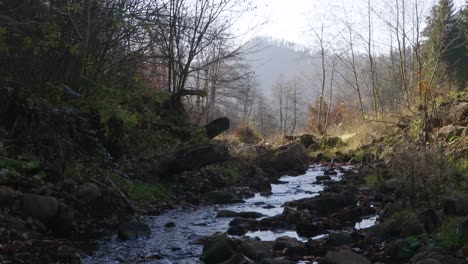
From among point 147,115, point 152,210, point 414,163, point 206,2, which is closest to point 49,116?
point 152,210

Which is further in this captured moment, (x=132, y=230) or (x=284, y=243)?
(x=132, y=230)

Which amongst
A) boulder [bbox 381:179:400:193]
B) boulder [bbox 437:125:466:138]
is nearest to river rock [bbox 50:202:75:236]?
boulder [bbox 381:179:400:193]

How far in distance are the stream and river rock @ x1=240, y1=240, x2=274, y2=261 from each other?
622 mm

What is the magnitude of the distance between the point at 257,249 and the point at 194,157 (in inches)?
205

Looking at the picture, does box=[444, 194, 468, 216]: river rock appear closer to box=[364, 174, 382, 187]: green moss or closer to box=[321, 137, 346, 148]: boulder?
box=[364, 174, 382, 187]: green moss

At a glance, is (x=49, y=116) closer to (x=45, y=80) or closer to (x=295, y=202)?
(x=45, y=80)

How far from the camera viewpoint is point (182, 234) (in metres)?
Result: 7.40

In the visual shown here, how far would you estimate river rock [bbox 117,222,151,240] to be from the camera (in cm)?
679

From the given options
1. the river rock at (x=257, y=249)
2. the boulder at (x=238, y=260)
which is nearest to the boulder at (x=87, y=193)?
the river rock at (x=257, y=249)

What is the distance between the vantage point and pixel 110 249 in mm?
6207

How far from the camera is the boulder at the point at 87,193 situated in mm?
7270

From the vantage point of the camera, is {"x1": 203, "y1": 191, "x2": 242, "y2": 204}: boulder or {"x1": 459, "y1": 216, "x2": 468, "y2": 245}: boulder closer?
{"x1": 459, "y1": 216, "x2": 468, "y2": 245}: boulder

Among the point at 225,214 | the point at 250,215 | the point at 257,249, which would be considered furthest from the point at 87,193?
the point at 250,215

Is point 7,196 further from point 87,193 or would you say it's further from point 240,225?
point 240,225
